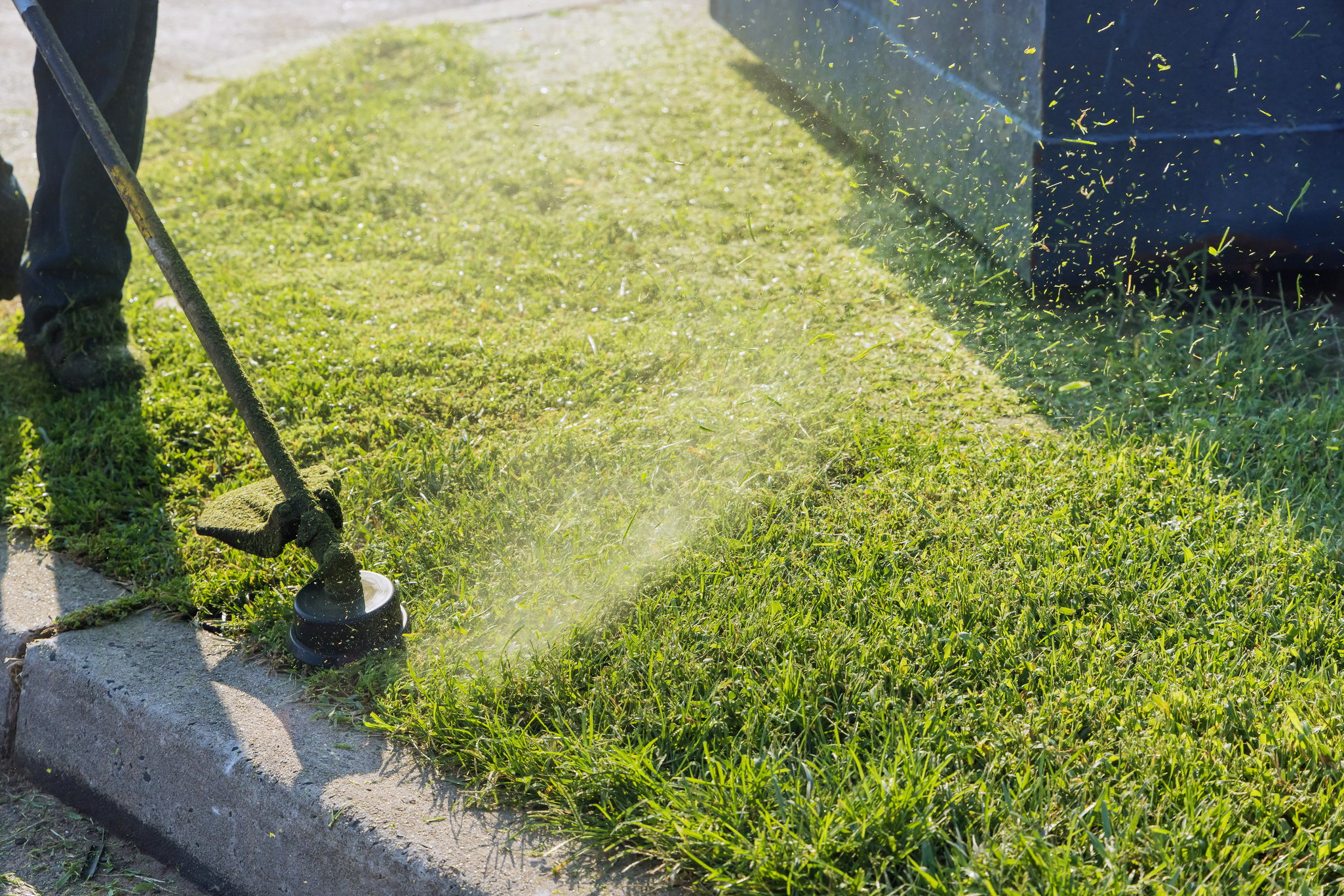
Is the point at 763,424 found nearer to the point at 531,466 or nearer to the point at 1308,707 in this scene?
the point at 531,466

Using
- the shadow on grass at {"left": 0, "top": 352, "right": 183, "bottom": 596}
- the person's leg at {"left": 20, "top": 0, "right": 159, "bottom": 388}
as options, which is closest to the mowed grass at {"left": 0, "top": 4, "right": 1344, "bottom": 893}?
the shadow on grass at {"left": 0, "top": 352, "right": 183, "bottom": 596}

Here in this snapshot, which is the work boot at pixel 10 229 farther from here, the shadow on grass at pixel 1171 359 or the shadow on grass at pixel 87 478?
the shadow on grass at pixel 1171 359

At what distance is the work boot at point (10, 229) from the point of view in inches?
148

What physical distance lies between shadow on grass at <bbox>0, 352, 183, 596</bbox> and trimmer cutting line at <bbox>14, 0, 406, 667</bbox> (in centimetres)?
38

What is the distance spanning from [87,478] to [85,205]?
0.96m

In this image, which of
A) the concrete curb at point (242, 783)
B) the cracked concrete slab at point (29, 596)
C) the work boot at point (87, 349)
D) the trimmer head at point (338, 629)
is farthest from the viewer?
the work boot at point (87, 349)

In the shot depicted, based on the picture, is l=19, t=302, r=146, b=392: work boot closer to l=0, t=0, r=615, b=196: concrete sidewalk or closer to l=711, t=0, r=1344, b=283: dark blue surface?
l=0, t=0, r=615, b=196: concrete sidewalk

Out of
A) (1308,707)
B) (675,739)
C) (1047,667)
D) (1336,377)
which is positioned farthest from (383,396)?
(1336,377)

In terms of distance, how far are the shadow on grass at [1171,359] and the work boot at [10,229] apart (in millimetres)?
2818

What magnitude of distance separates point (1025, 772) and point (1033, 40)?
7.36 feet

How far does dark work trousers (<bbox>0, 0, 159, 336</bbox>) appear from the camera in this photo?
3254 millimetres

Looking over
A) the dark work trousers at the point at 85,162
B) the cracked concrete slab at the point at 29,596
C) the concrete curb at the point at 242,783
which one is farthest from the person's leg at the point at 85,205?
the concrete curb at the point at 242,783

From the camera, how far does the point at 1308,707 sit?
2.07 meters

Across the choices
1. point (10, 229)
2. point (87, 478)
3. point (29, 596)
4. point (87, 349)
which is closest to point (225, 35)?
point (10, 229)
